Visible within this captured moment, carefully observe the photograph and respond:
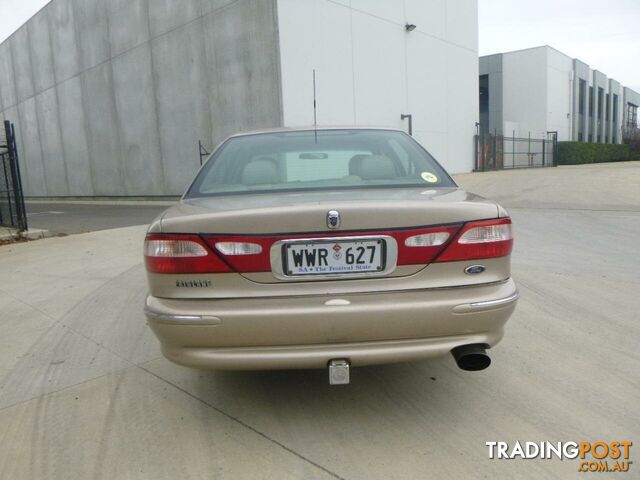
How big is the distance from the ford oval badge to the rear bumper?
7 cm

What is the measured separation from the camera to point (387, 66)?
16688 millimetres

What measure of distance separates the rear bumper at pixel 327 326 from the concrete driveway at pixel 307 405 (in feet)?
1.35

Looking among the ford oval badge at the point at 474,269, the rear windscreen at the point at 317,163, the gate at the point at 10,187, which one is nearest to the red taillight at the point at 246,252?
the rear windscreen at the point at 317,163

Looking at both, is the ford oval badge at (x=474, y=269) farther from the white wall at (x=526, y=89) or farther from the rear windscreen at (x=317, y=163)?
the white wall at (x=526, y=89)

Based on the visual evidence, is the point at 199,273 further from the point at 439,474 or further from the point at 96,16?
the point at 96,16

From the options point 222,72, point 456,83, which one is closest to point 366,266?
point 222,72

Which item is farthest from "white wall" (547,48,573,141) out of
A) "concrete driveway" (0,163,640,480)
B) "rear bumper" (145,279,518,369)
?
"rear bumper" (145,279,518,369)

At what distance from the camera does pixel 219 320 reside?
7.02 ft

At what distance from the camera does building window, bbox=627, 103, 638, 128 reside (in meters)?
60.8

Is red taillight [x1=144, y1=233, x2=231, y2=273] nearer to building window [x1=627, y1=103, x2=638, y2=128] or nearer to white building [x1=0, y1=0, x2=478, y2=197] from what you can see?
white building [x1=0, y1=0, x2=478, y2=197]

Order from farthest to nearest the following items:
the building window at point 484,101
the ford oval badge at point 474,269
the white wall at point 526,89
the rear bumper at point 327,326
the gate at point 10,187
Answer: the building window at point 484,101, the white wall at point 526,89, the gate at point 10,187, the ford oval badge at point 474,269, the rear bumper at point 327,326

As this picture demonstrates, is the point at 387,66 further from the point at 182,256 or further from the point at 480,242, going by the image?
the point at 182,256

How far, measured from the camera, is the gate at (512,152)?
900 inches

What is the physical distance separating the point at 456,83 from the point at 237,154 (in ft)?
62.5
